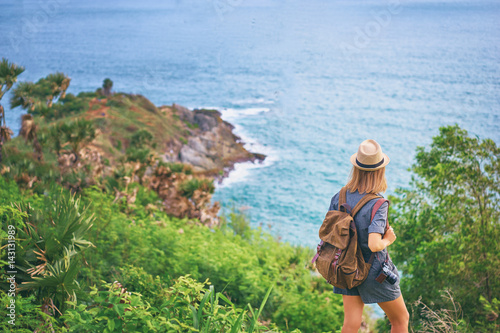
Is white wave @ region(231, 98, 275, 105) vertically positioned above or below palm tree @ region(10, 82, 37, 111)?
below

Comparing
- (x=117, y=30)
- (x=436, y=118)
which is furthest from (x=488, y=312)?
(x=117, y=30)

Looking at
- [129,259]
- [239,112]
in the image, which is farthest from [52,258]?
[239,112]

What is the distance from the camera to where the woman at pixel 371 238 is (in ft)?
9.59

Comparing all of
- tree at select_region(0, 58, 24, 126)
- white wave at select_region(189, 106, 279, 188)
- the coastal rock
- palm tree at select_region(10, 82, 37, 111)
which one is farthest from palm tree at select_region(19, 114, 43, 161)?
white wave at select_region(189, 106, 279, 188)

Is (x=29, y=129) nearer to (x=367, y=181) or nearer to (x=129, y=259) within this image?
(x=129, y=259)

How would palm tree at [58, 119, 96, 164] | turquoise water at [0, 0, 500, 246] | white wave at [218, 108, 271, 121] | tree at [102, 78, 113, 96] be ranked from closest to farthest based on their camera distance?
palm tree at [58, 119, 96, 164] → turquoise water at [0, 0, 500, 246] → tree at [102, 78, 113, 96] → white wave at [218, 108, 271, 121]

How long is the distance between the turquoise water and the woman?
13435 mm

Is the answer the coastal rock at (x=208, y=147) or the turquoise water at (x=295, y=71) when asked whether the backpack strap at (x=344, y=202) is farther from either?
the coastal rock at (x=208, y=147)

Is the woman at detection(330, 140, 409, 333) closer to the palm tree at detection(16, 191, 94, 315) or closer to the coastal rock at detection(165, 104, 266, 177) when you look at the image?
the palm tree at detection(16, 191, 94, 315)

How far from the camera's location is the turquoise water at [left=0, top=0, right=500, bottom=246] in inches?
1582

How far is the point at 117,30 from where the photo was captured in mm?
111812

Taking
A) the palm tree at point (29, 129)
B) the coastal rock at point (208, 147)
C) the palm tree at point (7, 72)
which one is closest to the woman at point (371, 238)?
the palm tree at point (7, 72)

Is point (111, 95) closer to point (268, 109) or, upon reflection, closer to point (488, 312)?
point (268, 109)

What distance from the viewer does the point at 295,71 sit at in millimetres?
81312
